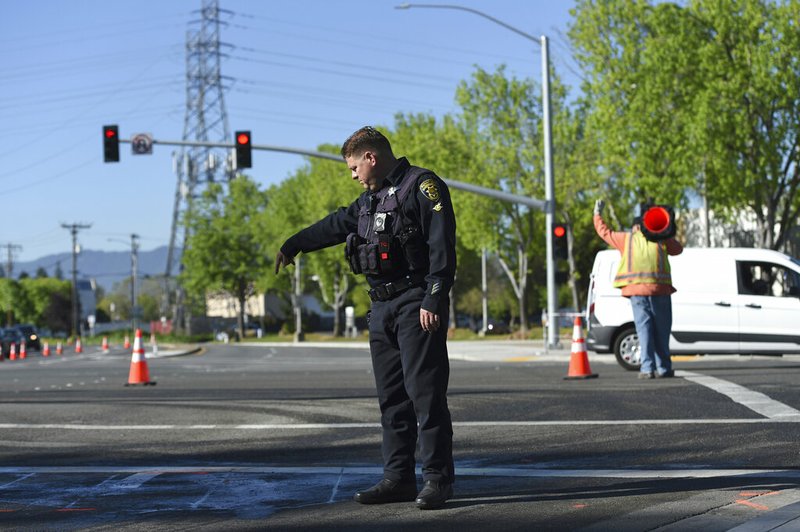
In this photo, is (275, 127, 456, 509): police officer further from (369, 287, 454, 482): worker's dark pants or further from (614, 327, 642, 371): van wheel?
(614, 327, 642, 371): van wheel

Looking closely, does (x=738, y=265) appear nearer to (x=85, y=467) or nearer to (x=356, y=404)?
(x=356, y=404)

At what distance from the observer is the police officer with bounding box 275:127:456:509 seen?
5.64 metres

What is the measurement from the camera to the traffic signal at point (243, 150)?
28.5m

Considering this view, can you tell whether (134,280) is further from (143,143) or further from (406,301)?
(406,301)

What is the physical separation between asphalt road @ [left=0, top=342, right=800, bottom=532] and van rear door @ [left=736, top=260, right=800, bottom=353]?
3.47m

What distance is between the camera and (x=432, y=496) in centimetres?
558

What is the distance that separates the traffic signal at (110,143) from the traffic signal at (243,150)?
3132mm

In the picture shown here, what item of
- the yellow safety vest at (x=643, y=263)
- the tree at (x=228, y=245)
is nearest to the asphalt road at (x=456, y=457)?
the yellow safety vest at (x=643, y=263)

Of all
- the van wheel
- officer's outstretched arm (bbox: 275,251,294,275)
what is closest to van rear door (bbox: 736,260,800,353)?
the van wheel

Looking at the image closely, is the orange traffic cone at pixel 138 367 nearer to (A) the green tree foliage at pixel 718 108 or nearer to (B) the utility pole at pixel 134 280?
(A) the green tree foliage at pixel 718 108

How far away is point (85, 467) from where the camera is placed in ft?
24.8

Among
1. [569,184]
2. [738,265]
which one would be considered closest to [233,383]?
[738,265]

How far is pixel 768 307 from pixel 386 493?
12.5 m

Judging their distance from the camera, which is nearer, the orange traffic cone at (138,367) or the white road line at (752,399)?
the white road line at (752,399)
